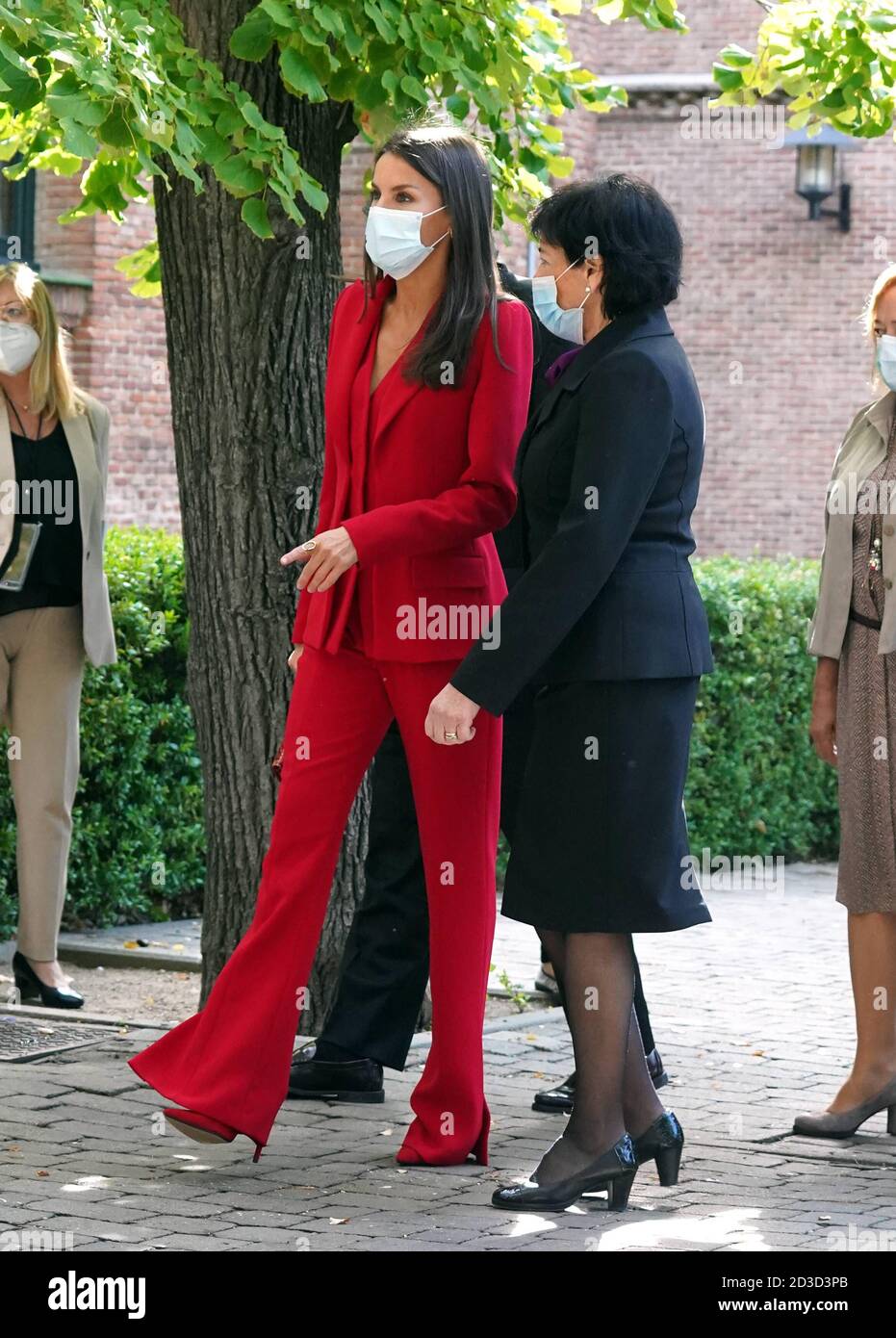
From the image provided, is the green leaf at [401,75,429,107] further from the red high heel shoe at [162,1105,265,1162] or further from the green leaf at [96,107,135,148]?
the red high heel shoe at [162,1105,265,1162]

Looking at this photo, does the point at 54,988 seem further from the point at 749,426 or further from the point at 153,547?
the point at 749,426

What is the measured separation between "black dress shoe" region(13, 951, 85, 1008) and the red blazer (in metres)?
2.31

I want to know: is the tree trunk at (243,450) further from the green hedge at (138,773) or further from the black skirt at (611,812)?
Answer: the black skirt at (611,812)

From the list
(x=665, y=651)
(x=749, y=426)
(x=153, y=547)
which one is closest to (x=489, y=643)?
(x=665, y=651)

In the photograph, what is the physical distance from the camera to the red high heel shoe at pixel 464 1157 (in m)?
4.52

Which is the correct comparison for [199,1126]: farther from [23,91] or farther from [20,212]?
[20,212]

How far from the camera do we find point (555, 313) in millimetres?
4281

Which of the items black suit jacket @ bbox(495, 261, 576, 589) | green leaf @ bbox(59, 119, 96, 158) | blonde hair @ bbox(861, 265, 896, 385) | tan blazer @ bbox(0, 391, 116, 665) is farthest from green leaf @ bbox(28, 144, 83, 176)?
blonde hair @ bbox(861, 265, 896, 385)

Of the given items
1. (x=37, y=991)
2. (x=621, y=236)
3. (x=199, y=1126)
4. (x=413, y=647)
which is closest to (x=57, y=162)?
(x=37, y=991)

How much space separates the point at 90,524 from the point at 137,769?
167 centimetres

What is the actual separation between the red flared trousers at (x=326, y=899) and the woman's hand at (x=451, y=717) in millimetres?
320

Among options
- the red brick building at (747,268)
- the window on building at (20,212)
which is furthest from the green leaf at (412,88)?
the red brick building at (747,268)

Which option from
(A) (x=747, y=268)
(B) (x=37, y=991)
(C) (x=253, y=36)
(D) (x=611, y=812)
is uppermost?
(A) (x=747, y=268)

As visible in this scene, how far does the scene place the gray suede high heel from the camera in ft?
16.4
